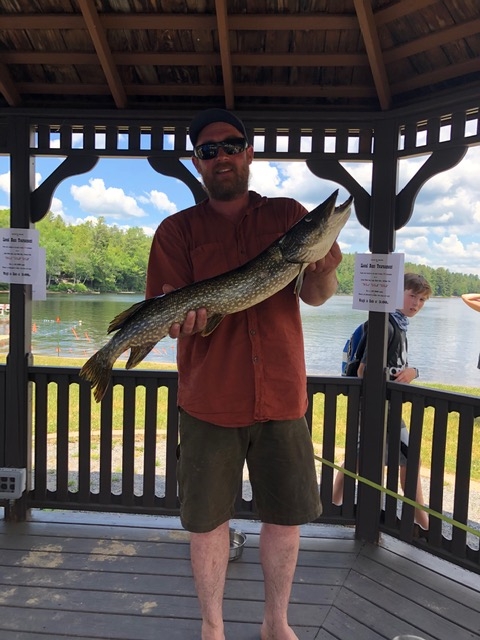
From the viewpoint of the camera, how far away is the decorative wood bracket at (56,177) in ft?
9.41

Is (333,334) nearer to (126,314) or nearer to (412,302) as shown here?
(412,302)

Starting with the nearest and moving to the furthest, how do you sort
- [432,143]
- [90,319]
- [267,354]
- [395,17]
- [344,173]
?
[267,354]
[395,17]
[432,143]
[344,173]
[90,319]

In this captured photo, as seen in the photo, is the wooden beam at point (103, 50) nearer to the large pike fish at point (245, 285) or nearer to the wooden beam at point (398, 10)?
the wooden beam at point (398, 10)

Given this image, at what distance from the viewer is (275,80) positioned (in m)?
2.66

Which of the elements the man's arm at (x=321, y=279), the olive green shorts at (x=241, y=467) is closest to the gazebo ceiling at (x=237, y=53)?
the man's arm at (x=321, y=279)

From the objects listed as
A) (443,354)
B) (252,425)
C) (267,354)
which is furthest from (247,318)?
(443,354)

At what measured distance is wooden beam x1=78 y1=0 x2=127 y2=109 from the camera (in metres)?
2.26

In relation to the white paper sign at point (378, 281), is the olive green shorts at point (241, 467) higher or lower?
lower

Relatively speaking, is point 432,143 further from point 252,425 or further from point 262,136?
point 252,425

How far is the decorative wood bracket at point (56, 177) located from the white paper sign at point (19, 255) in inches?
5.5

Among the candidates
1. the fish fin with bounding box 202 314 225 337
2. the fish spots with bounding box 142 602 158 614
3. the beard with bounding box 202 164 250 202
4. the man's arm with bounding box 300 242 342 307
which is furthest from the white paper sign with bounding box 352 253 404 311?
the fish spots with bounding box 142 602 158 614

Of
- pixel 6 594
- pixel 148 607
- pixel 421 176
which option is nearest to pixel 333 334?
pixel 421 176

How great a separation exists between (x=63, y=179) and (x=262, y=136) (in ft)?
4.19

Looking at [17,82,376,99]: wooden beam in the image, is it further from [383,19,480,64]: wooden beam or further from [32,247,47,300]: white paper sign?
[32,247,47,300]: white paper sign
